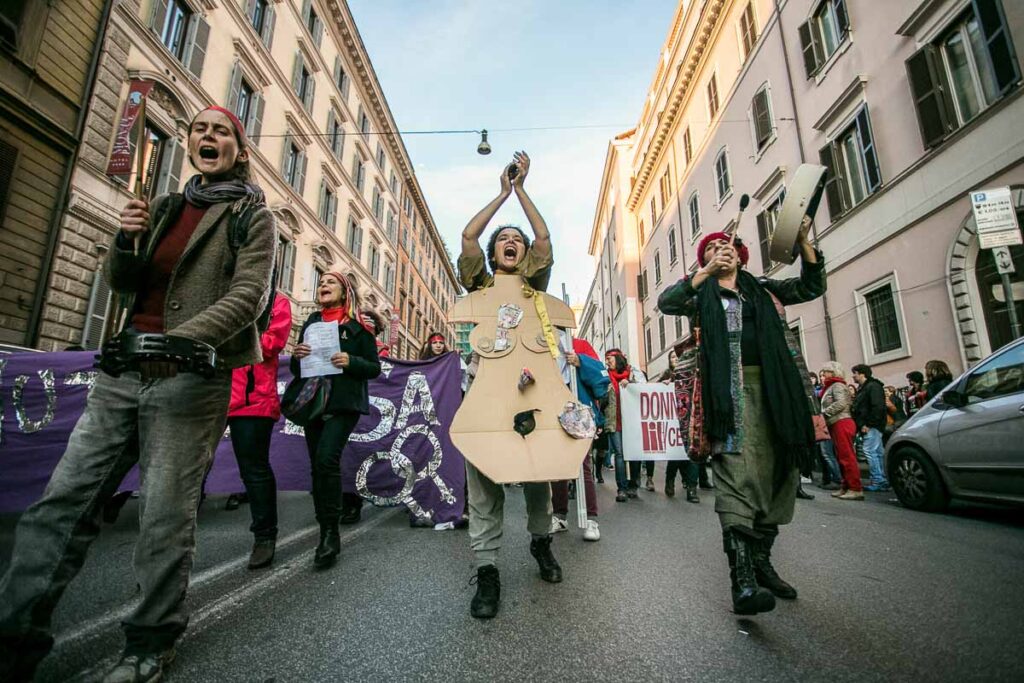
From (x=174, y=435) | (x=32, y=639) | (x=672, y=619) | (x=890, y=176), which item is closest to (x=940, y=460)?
(x=672, y=619)

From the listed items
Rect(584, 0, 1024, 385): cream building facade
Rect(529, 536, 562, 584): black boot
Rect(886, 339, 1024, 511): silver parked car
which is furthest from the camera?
Rect(584, 0, 1024, 385): cream building facade

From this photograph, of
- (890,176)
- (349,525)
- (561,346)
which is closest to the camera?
(561,346)

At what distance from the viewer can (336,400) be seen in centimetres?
320

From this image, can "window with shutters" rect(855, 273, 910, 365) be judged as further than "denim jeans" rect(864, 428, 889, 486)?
Yes

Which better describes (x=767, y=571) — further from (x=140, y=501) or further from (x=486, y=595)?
(x=140, y=501)

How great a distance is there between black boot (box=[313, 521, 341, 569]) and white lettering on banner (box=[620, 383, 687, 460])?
465cm

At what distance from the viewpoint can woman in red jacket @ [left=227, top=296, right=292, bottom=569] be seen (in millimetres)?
3039

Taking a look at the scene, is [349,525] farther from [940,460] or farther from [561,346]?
[940,460]

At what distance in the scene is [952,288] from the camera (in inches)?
342

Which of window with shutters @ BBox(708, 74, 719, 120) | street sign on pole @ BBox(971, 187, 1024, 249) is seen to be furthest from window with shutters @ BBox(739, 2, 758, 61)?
street sign on pole @ BBox(971, 187, 1024, 249)

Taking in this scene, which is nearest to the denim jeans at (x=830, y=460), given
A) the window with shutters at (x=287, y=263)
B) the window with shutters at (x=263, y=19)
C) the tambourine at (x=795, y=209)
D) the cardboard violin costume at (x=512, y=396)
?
the tambourine at (x=795, y=209)

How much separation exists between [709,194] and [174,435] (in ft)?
70.6

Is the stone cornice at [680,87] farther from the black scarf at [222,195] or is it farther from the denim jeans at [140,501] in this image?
the denim jeans at [140,501]

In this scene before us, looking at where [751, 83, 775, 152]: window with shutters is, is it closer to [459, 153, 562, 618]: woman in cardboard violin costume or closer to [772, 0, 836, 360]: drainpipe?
[772, 0, 836, 360]: drainpipe
